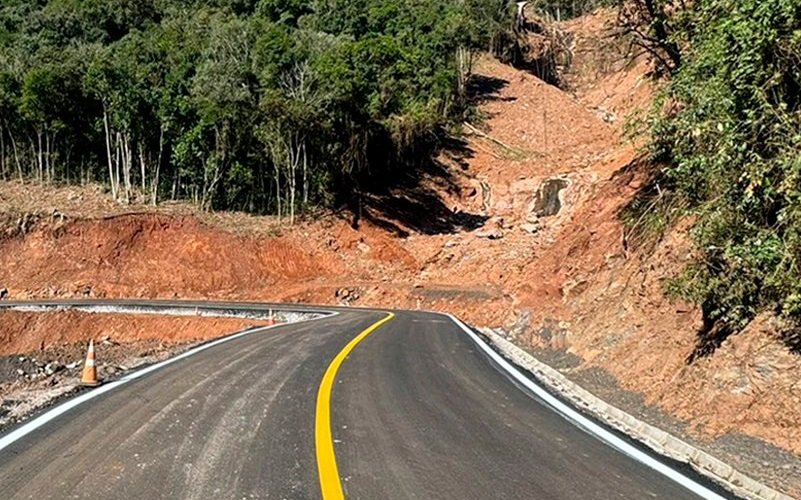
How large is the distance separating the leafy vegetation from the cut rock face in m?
34.4

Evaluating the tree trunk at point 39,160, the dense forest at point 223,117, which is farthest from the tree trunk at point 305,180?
the tree trunk at point 39,160

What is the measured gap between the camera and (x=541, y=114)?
193ft

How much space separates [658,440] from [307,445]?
353 cm

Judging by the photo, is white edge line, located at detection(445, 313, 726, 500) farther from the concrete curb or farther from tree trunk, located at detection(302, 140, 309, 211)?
tree trunk, located at detection(302, 140, 309, 211)

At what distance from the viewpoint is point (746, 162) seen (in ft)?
20.7

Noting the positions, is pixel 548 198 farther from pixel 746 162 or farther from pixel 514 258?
pixel 746 162

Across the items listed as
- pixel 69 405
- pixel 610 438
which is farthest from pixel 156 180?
pixel 610 438

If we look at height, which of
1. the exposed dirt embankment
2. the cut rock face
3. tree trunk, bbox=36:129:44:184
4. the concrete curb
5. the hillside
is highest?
tree trunk, bbox=36:129:44:184

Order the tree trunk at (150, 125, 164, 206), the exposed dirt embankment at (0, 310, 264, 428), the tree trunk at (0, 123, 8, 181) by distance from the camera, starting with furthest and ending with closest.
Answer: the tree trunk at (0, 123, 8, 181) → the tree trunk at (150, 125, 164, 206) → the exposed dirt embankment at (0, 310, 264, 428)

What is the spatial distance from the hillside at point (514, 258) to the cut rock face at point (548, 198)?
0.34 feet

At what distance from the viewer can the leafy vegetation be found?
5.86m

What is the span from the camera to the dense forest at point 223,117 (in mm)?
37781

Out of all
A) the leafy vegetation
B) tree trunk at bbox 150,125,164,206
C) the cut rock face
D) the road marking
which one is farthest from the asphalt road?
the cut rock face

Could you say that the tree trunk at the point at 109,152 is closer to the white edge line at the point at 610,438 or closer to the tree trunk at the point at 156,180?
the tree trunk at the point at 156,180
